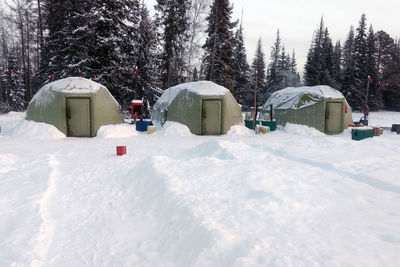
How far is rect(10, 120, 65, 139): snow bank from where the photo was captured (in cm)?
1104

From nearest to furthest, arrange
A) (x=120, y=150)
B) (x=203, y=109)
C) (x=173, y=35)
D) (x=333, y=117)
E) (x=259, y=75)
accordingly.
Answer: (x=120, y=150), (x=203, y=109), (x=333, y=117), (x=173, y=35), (x=259, y=75)

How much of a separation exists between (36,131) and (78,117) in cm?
183

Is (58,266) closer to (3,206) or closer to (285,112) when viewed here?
(3,206)

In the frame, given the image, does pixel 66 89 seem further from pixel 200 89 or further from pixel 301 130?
pixel 301 130

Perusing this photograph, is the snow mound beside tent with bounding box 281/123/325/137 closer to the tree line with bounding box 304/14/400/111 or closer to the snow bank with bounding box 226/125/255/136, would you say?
the snow bank with bounding box 226/125/255/136

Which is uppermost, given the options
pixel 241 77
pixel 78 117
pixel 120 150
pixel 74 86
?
pixel 241 77

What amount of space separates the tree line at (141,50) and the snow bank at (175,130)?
4482mm

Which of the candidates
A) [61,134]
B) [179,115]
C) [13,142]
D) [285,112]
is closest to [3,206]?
[13,142]

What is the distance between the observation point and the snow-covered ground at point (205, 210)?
2714 mm

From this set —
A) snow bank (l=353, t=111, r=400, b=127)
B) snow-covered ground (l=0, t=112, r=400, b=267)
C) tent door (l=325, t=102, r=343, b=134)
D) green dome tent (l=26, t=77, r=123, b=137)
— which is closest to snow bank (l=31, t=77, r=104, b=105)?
green dome tent (l=26, t=77, r=123, b=137)

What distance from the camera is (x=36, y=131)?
11227 millimetres

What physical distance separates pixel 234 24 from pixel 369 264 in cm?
2577

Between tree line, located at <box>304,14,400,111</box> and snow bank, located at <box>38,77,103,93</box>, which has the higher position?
tree line, located at <box>304,14,400,111</box>

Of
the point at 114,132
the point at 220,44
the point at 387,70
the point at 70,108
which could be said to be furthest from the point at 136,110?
the point at 387,70
